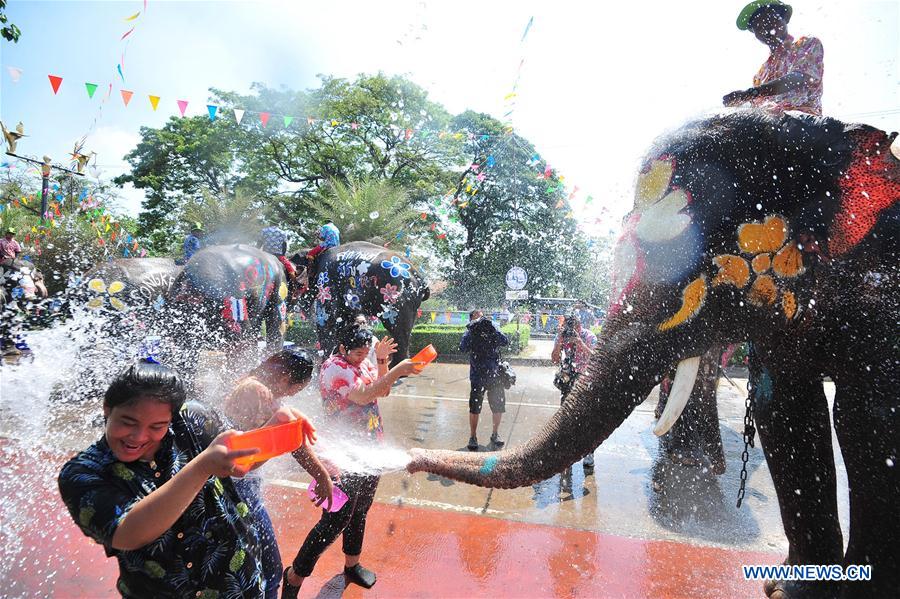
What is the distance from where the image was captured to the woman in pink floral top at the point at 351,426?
2990 millimetres

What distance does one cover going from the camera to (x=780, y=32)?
2783 mm

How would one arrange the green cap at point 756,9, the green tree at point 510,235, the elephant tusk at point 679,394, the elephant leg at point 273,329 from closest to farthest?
the elephant tusk at point 679,394
the green cap at point 756,9
the elephant leg at point 273,329
the green tree at point 510,235

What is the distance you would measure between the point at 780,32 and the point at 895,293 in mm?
1654

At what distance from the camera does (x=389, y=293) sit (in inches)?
286

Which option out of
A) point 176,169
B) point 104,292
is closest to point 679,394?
point 104,292

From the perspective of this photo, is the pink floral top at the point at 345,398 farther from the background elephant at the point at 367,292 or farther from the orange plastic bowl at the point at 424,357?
the background elephant at the point at 367,292

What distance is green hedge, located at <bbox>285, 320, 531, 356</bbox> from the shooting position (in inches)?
585

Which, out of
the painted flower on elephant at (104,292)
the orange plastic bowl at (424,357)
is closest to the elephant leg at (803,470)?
the orange plastic bowl at (424,357)

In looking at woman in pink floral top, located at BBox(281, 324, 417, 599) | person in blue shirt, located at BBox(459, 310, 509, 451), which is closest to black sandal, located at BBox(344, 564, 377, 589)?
woman in pink floral top, located at BBox(281, 324, 417, 599)

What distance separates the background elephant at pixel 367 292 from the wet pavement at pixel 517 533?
2326 millimetres

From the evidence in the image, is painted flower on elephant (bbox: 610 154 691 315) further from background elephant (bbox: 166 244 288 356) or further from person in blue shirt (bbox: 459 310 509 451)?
background elephant (bbox: 166 244 288 356)

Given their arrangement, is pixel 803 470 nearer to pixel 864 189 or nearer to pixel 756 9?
pixel 864 189

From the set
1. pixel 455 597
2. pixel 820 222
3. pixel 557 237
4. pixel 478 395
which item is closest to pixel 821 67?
pixel 820 222

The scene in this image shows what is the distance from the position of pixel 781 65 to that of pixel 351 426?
318 cm
